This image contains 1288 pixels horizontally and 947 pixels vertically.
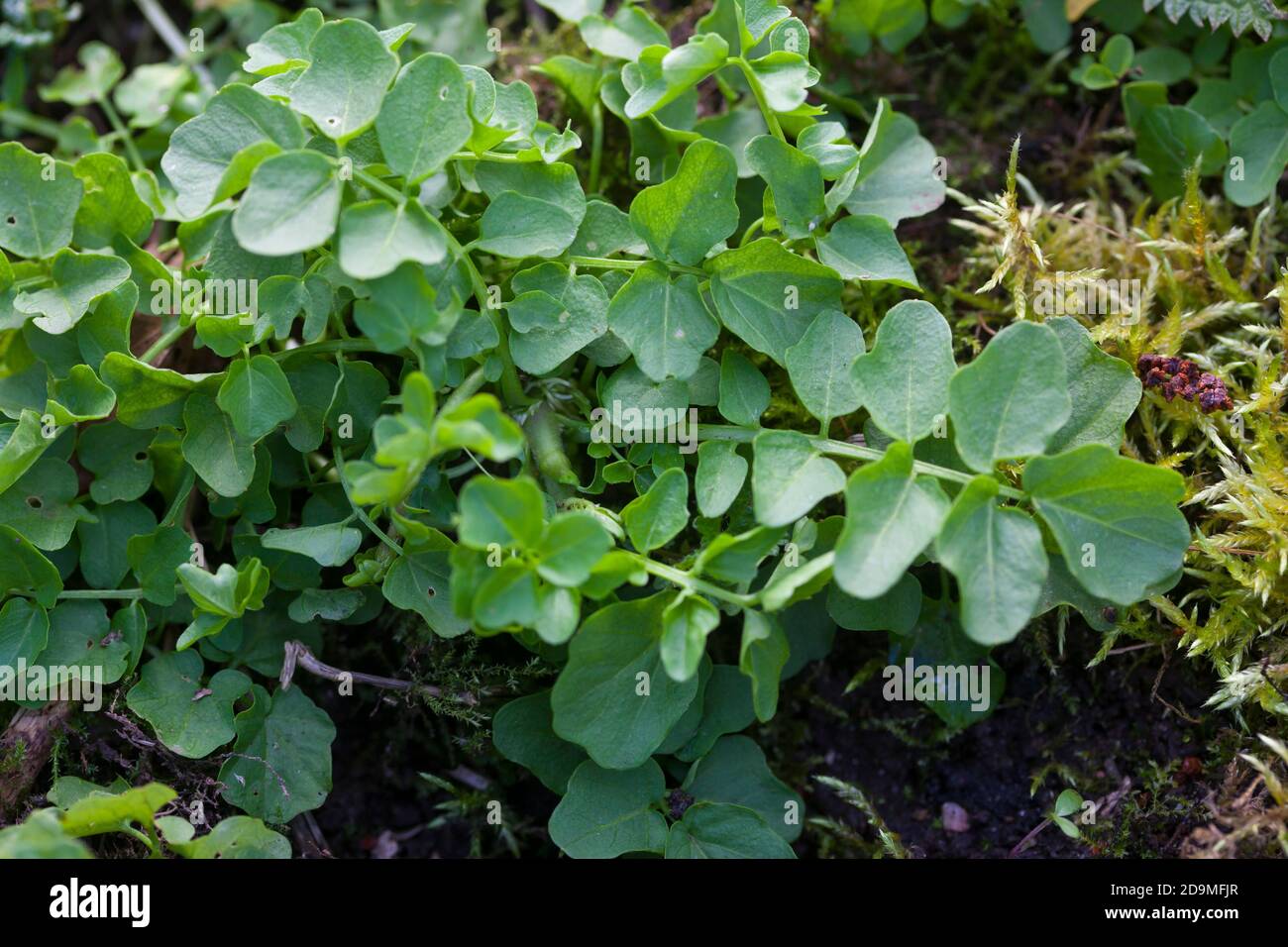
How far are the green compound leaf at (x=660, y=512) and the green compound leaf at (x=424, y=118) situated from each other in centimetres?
62

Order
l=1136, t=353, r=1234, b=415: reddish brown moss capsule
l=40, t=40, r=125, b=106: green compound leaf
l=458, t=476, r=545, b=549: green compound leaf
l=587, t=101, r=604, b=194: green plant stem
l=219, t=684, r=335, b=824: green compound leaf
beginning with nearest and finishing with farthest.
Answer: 1. l=458, t=476, r=545, b=549: green compound leaf
2. l=219, t=684, r=335, b=824: green compound leaf
3. l=1136, t=353, r=1234, b=415: reddish brown moss capsule
4. l=587, t=101, r=604, b=194: green plant stem
5. l=40, t=40, r=125, b=106: green compound leaf

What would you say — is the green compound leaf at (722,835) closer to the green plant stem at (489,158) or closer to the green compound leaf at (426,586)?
the green compound leaf at (426,586)

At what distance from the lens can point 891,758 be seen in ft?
7.14

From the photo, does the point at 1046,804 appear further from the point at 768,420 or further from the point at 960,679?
the point at 768,420

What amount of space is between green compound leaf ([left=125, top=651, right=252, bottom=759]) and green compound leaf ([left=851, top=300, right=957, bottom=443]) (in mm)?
1263

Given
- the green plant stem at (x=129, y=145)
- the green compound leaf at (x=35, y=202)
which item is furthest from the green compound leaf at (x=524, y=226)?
the green plant stem at (x=129, y=145)

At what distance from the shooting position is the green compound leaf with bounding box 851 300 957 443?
1727 millimetres

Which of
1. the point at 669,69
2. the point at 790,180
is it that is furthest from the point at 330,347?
the point at 790,180

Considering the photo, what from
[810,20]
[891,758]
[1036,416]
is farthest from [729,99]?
[891,758]

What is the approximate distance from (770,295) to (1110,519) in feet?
2.28

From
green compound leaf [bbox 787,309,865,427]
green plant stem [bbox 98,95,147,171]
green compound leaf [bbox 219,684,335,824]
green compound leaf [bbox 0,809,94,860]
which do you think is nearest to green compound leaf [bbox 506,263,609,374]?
green compound leaf [bbox 787,309,865,427]

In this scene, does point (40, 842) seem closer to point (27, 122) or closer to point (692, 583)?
point (692, 583)

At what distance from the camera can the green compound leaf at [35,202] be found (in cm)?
192

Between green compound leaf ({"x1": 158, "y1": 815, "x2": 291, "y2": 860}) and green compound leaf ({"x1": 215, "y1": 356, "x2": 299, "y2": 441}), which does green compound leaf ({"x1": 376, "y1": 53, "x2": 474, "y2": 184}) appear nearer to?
green compound leaf ({"x1": 215, "y1": 356, "x2": 299, "y2": 441})
